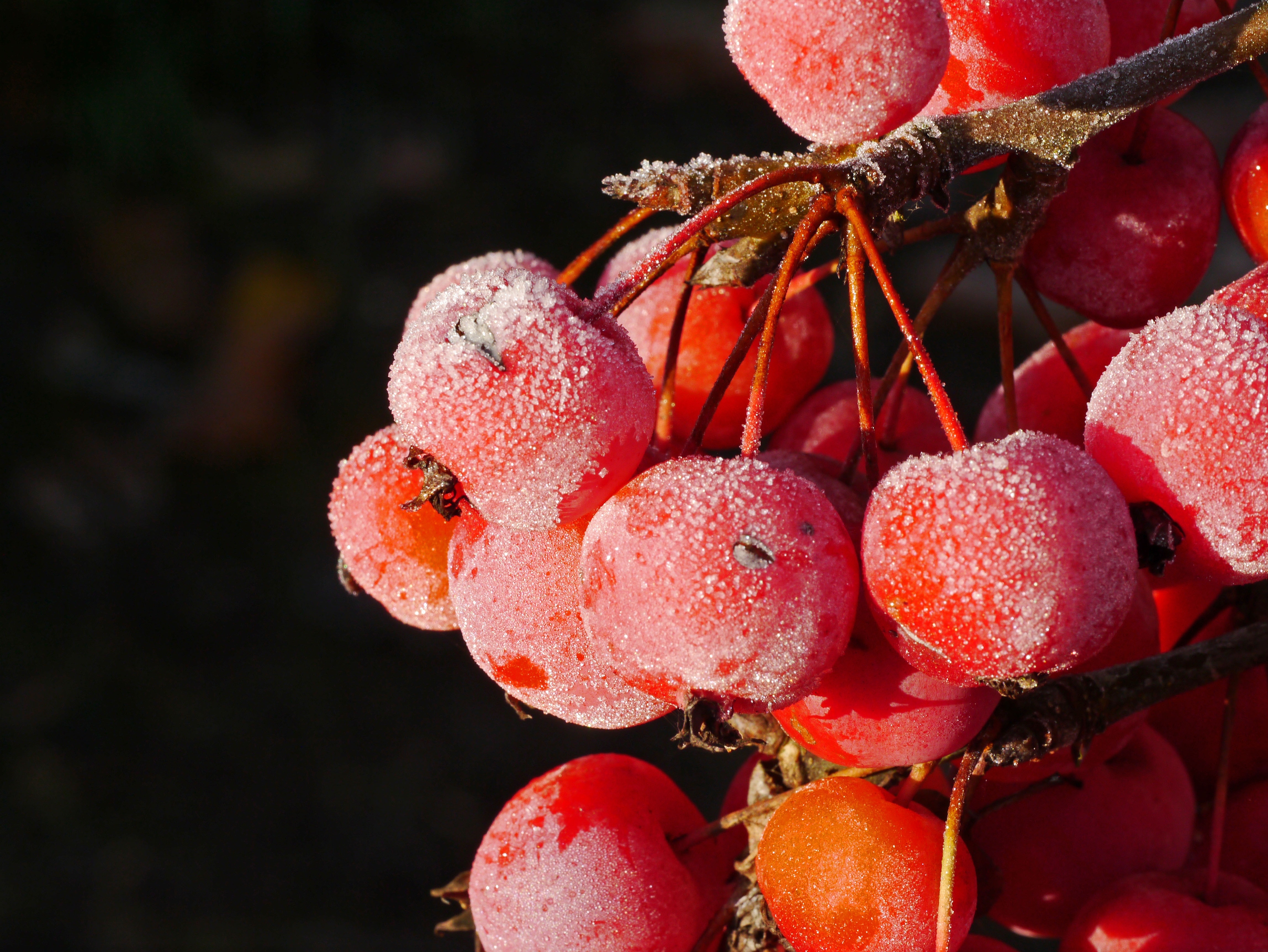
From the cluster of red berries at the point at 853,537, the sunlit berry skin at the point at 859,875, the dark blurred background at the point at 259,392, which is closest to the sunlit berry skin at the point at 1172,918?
the cluster of red berries at the point at 853,537

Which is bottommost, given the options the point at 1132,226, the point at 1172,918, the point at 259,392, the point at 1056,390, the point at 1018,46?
the point at 259,392

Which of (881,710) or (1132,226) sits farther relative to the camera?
(1132,226)

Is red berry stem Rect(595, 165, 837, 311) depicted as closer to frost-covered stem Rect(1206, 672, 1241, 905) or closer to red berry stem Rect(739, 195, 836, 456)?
red berry stem Rect(739, 195, 836, 456)

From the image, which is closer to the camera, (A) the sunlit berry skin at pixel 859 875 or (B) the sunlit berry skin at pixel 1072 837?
(A) the sunlit berry skin at pixel 859 875

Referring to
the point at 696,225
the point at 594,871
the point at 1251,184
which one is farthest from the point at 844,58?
the point at 594,871

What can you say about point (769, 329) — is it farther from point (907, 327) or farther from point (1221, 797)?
point (1221, 797)

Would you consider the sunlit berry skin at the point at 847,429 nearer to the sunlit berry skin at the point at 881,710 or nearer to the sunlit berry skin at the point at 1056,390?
the sunlit berry skin at the point at 1056,390

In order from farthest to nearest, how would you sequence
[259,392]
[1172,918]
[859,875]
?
[259,392], [1172,918], [859,875]
